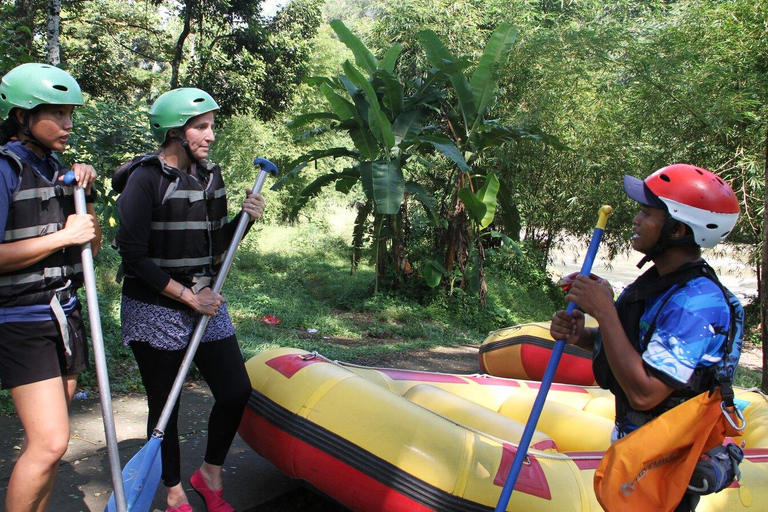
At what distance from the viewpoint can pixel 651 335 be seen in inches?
77.7

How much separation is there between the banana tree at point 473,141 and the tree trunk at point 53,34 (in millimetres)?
3799

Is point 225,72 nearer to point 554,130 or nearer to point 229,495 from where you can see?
point 554,130

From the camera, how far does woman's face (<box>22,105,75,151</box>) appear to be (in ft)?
7.90

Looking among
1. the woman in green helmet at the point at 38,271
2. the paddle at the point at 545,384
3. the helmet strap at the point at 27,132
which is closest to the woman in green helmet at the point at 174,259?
the woman in green helmet at the point at 38,271

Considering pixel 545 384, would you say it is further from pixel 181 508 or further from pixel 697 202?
pixel 181 508

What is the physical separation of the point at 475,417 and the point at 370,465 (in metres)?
0.83

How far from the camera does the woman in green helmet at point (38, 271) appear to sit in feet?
7.40

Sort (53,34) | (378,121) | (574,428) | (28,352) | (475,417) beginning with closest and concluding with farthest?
(28,352)
(475,417)
(574,428)
(53,34)
(378,121)

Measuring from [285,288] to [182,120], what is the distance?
7414mm

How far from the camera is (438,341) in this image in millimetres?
7887

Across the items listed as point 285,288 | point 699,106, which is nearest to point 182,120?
point 699,106

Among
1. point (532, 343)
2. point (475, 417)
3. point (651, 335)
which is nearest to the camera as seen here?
point (651, 335)

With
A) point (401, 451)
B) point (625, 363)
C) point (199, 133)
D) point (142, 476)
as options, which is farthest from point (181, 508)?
point (625, 363)

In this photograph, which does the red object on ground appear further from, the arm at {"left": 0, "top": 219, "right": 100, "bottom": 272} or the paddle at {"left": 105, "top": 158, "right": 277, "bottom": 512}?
the arm at {"left": 0, "top": 219, "right": 100, "bottom": 272}
